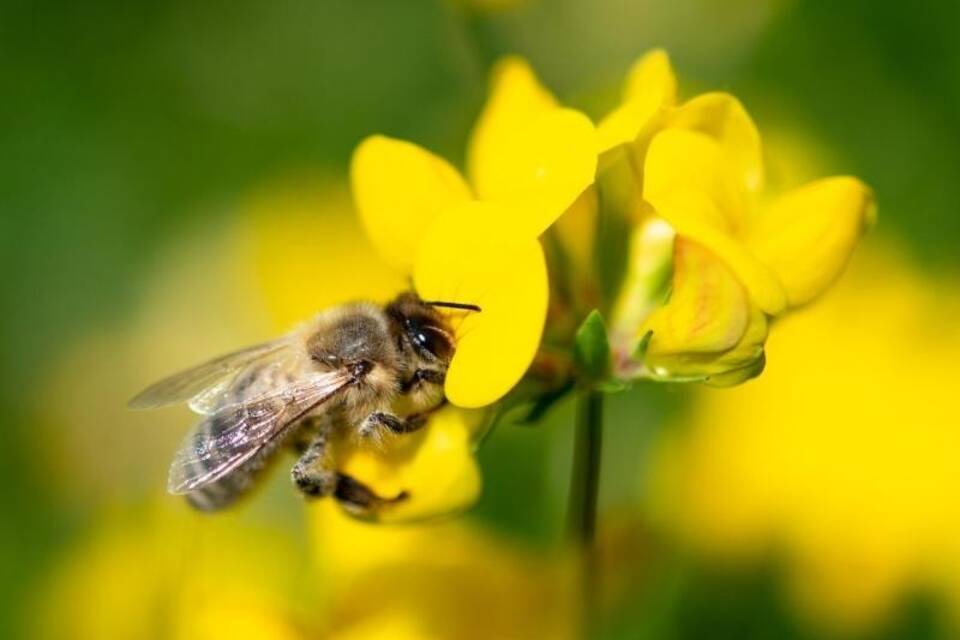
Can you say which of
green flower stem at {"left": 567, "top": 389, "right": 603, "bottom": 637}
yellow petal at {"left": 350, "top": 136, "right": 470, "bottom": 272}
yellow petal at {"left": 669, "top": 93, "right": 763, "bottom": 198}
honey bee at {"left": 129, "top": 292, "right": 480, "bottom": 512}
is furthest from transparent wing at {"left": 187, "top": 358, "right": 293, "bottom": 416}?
yellow petal at {"left": 669, "top": 93, "right": 763, "bottom": 198}

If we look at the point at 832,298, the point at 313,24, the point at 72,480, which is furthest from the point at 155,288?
the point at 832,298

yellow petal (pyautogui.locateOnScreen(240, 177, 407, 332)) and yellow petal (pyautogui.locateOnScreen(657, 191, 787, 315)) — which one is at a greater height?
yellow petal (pyautogui.locateOnScreen(657, 191, 787, 315))

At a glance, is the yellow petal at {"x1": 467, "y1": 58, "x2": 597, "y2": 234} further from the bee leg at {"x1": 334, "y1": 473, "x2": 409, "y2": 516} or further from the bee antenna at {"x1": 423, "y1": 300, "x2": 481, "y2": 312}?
the bee leg at {"x1": 334, "y1": 473, "x2": 409, "y2": 516}

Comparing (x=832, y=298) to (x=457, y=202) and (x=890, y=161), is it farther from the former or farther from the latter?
(x=457, y=202)

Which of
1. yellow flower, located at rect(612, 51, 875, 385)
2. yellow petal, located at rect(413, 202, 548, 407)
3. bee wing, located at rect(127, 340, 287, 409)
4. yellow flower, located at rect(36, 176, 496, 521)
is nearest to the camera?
yellow petal, located at rect(413, 202, 548, 407)

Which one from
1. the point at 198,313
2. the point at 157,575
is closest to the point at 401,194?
the point at 157,575

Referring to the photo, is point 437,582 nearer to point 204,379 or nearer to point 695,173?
point 204,379

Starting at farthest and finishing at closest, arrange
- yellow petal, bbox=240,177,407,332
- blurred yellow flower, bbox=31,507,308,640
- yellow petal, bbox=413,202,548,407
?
yellow petal, bbox=240,177,407,332
blurred yellow flower, bbox=31,507,308,640
yellow petal, bbox=413,202,548,407
